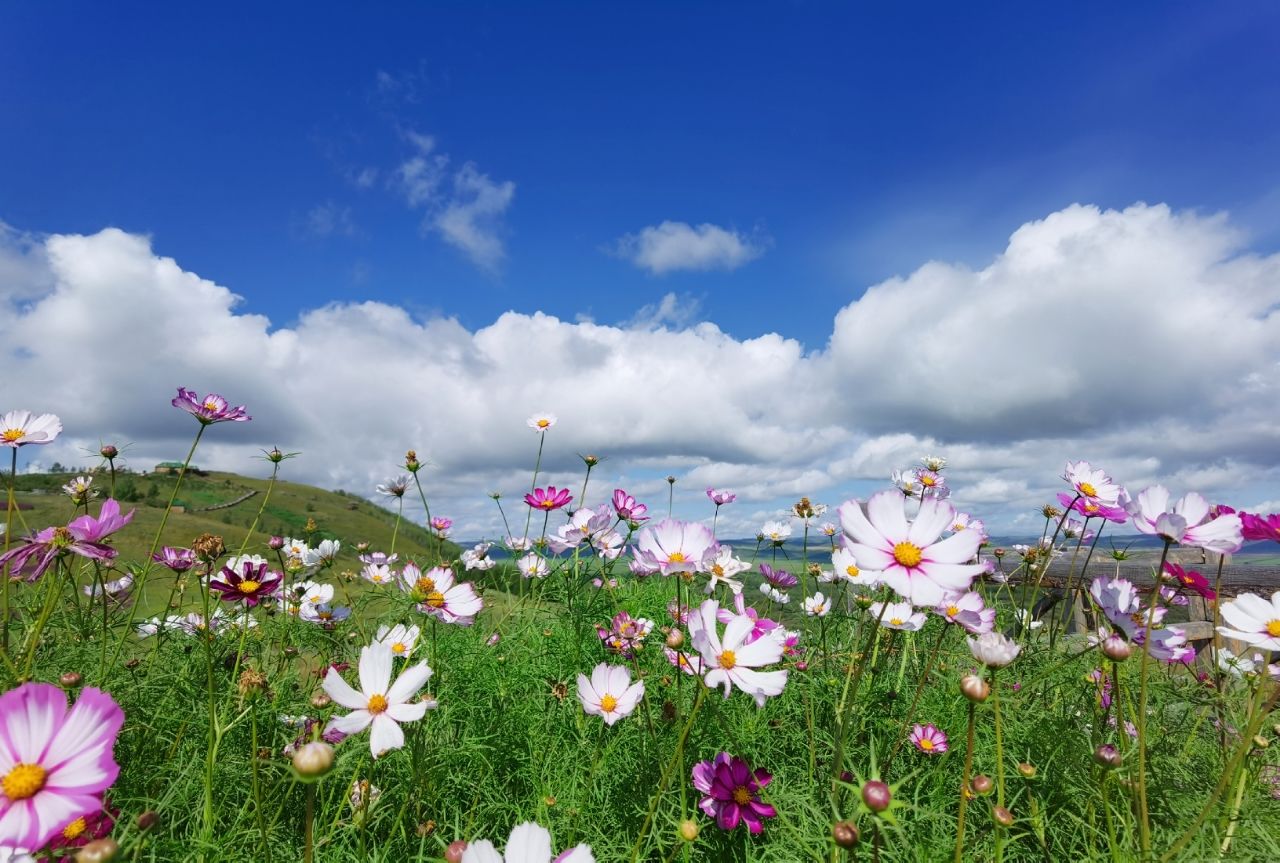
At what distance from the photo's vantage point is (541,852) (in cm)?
84

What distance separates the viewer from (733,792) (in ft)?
4.42

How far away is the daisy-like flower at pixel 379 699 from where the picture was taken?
96cm

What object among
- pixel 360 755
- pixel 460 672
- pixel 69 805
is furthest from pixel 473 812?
pixel 69 805

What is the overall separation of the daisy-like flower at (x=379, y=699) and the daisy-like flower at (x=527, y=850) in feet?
0.71

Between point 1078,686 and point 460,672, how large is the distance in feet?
7.32

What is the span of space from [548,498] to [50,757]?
164 cm

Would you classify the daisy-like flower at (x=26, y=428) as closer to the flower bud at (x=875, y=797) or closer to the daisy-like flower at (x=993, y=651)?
the flower bud at (x=875, y=797)

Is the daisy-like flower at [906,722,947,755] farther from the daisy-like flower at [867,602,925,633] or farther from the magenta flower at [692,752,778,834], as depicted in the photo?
the magenta flower at [692,752,778,834]

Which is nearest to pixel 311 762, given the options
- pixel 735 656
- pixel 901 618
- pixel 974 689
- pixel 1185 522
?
pixel 735 656

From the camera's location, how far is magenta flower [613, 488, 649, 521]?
6.12 feet

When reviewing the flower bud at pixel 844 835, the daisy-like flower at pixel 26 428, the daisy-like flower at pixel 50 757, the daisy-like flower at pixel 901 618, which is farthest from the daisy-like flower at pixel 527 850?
the daisy-like flower at pixel 26 428

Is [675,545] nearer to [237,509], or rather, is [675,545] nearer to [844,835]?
[844,835]

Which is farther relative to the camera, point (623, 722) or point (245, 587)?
point (623, 722)

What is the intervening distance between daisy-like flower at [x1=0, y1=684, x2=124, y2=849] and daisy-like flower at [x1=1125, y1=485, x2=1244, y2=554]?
5.49 feet
